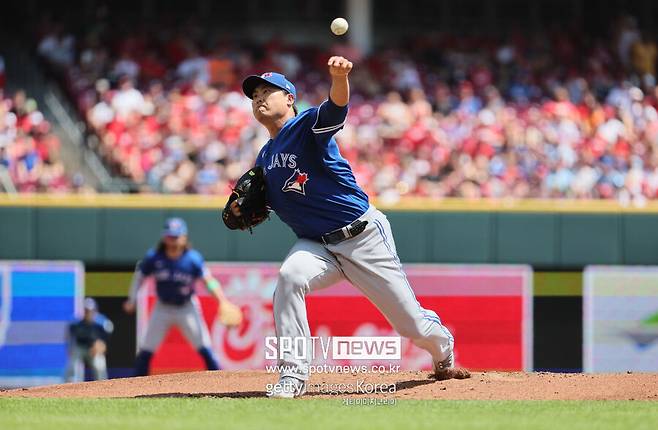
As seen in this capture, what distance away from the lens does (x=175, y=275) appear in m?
10.6

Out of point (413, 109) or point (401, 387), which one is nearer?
point (401, 387)

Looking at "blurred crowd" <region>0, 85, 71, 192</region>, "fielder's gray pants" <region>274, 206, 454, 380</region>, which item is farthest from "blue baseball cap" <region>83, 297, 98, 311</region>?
"fielder's gray pants" <region>274, 206, 454, 380</region>

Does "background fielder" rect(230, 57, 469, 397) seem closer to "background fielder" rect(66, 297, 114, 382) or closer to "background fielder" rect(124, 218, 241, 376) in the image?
"background fielder" rect(124, 218, 241, 376)

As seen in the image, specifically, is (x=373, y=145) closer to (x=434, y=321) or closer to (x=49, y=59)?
(x=49, y=59)

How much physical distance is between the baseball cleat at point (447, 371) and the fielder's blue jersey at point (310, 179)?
115cm

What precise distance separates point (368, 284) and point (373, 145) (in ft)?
25.5

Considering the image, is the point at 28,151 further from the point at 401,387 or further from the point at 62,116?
the point at 401,387

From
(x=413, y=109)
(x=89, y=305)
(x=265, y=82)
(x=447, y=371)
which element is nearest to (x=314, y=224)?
(x=265, y=82)

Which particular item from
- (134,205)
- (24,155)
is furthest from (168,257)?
(24,155)

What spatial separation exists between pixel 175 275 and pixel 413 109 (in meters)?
5.60

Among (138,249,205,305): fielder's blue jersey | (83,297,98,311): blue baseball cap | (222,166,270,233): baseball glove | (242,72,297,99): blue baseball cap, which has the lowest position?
(83,297,98,311): blue baseball cap

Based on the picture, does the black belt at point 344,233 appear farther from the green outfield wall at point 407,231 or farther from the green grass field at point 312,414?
the green outfield wall at point 407,231

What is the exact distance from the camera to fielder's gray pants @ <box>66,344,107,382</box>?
12422 mm

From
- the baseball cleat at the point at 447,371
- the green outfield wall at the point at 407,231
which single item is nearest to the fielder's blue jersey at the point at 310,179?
the baseball cleat at the point at 447,371
